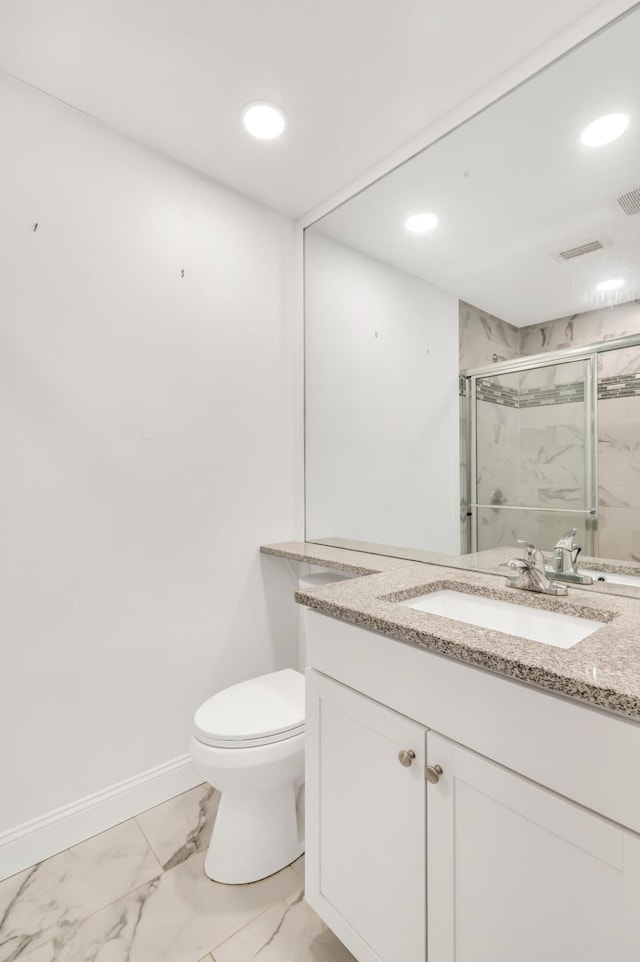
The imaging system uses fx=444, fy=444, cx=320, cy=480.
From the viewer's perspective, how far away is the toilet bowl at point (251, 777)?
1.26 m

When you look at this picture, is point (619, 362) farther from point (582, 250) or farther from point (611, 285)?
point (582, 250)

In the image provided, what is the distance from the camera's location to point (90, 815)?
1511 millimetres

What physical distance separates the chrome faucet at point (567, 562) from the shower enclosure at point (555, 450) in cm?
2

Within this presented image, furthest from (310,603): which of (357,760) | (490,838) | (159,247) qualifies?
(159,247)

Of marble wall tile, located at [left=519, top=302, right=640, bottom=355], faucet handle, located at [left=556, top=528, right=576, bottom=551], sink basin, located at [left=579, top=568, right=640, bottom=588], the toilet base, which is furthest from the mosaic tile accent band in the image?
the toilet base

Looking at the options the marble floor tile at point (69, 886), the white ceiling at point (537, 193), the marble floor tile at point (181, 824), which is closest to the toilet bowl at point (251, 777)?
the marble floor tile at point (181, 824)

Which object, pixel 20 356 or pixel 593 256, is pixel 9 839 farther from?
pixel 593 256

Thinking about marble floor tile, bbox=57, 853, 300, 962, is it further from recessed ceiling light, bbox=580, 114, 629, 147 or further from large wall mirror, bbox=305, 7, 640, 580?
recessed ceiling light, bbox=580, 114, 629, 147

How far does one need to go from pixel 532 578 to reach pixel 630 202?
3.37 feet

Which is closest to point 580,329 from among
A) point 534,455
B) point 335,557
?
point 534,455

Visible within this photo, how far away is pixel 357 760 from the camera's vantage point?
100cm

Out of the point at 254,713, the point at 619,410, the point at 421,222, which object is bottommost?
the point at 254,713

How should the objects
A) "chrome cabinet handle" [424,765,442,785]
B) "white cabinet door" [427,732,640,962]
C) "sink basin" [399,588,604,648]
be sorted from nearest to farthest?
"white cabinet door" [427,732,640,962] < "chrome cabinet handle" [424,765,442,785] < "sink basin" [399,588,604,648]

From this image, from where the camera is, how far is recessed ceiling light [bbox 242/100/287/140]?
1.50 m
